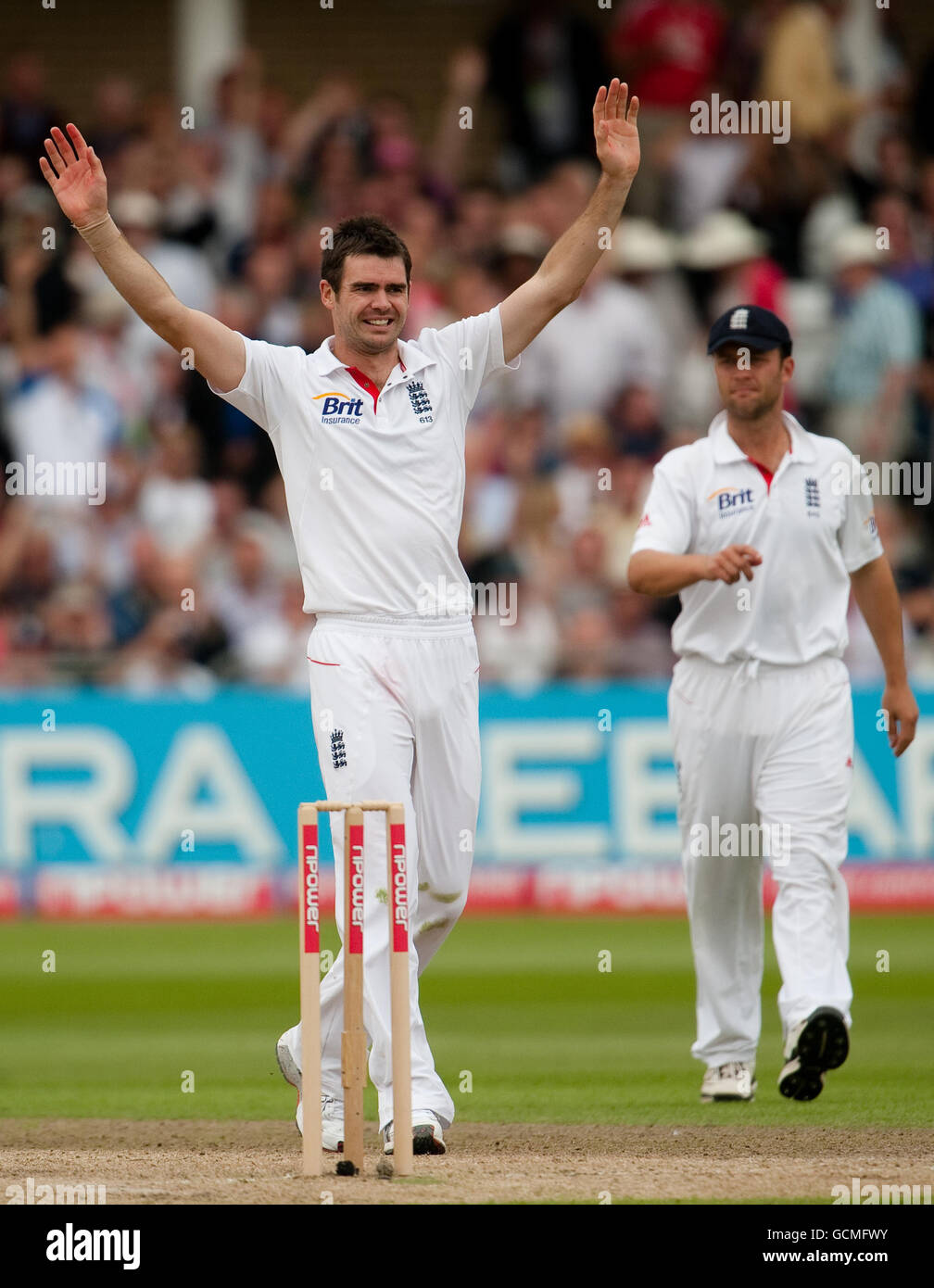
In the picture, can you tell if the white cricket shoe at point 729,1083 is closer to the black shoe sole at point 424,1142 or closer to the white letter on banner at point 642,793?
the black shoe sole at point 424,1142

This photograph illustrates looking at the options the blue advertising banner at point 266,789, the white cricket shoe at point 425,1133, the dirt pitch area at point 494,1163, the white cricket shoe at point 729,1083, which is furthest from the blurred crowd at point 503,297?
the white cricket shoe at point 425,1133

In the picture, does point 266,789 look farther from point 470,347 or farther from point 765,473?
point 470,347

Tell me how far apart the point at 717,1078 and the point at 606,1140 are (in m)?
1.17

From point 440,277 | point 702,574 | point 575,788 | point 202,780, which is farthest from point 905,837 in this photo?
point 702,574

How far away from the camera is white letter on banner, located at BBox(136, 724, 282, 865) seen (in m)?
14.6

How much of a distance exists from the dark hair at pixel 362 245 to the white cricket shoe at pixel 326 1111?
8.12ft

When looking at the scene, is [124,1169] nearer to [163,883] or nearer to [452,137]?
[163,883]

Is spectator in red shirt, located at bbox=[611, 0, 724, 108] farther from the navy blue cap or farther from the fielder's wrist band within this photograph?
the fielder's wrist band

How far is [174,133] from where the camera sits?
18.8 metres

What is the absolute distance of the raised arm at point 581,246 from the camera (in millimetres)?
7500

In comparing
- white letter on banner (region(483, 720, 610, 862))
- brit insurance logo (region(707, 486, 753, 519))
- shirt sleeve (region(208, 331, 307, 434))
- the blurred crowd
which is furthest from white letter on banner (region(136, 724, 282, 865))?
shirt sleeve (region(208, 331, 307, 434))

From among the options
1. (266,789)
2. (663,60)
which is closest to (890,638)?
(266,789)

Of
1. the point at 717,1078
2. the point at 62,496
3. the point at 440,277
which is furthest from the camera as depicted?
the point at 440,277

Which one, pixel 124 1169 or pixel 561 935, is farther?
pixel 561 935
